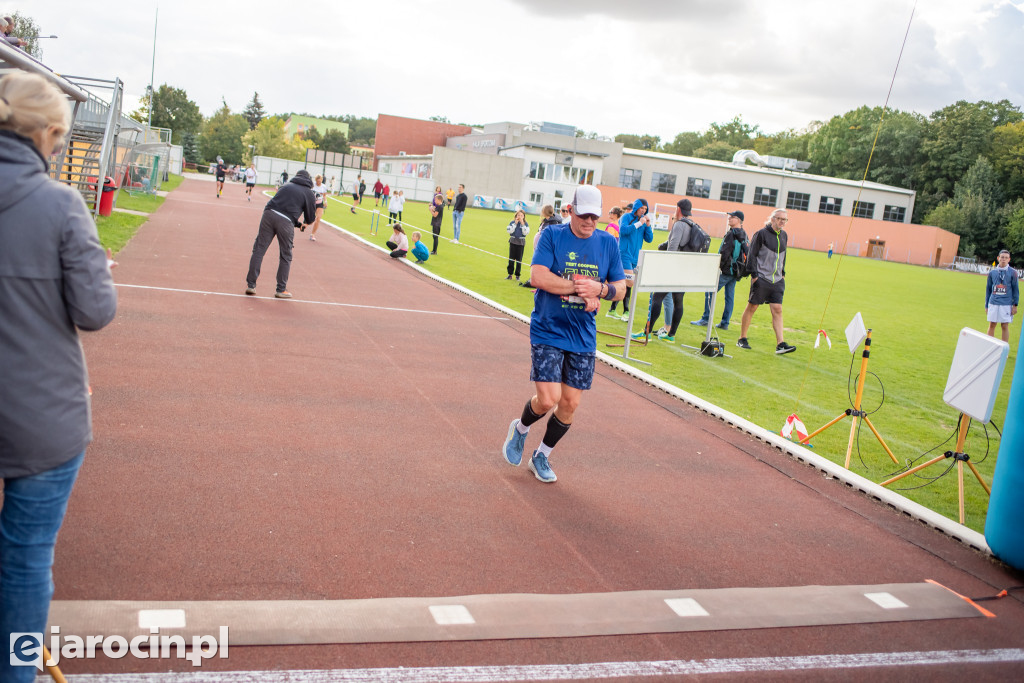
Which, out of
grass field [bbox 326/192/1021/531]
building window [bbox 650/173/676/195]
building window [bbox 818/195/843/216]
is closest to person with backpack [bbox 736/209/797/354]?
grass field [bbox 326/192/1021/531]

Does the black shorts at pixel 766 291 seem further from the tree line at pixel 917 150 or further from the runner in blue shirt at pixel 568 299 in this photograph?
the tree line at pixel 917 150

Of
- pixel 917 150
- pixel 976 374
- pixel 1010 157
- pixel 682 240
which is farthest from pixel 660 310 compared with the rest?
pixel 917 150

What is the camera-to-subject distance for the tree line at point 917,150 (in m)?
60.4

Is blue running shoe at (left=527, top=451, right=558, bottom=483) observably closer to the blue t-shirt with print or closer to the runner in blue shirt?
the runner in blue shirt

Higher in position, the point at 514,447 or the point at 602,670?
the point at 514,447

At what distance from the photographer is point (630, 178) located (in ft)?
292

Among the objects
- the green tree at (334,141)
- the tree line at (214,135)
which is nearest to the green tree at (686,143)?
the green tree at (334,141)

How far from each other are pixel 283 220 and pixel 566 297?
792 centimetres

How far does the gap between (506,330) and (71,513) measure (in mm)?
8628

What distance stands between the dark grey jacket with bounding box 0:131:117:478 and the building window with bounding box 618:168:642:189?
8835 cm

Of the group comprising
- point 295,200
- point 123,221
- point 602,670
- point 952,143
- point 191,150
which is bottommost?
point 602,670

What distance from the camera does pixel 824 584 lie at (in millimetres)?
4895

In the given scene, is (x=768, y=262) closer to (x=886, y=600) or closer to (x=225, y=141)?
(x=886, y=600)

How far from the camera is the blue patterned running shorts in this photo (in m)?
5.82
